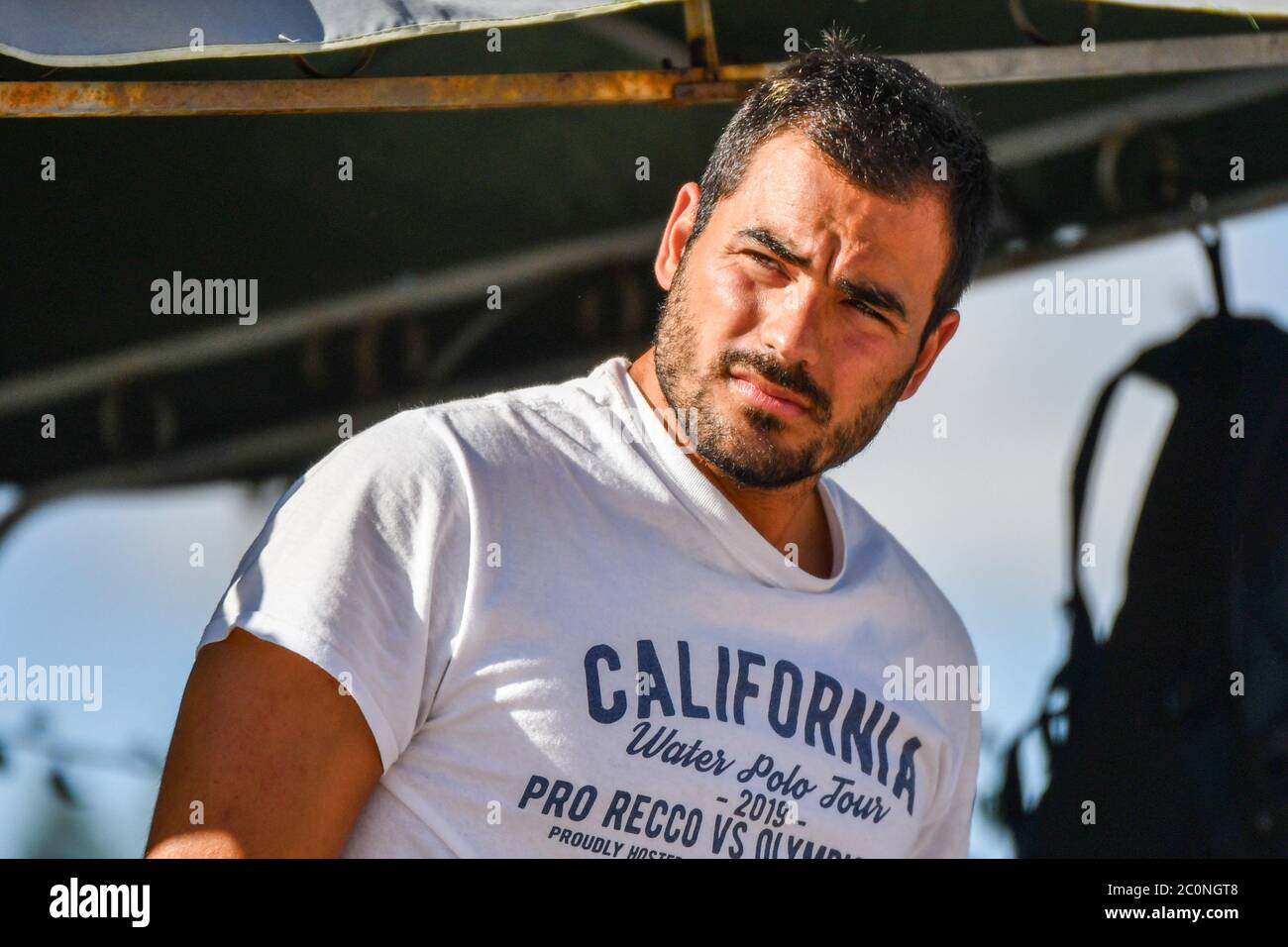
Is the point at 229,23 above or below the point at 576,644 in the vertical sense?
above

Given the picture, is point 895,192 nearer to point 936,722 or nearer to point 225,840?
point 936,722

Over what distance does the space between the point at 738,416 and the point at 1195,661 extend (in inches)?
53.0

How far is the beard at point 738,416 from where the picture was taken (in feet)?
6.32

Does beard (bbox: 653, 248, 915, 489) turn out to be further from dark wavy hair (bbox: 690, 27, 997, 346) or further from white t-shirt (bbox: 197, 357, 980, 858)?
dark wavy hair (bbox: 690, 27, 997, 346)

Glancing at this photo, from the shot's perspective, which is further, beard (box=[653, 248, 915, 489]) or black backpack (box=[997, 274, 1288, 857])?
black backpack (box=[997, 274, 1288, 857])

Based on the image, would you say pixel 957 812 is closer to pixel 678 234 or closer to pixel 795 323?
pixel 795 323

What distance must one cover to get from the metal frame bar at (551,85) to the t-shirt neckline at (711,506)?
0.49 m

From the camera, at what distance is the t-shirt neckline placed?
1.95m

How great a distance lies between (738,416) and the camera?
6.32ft

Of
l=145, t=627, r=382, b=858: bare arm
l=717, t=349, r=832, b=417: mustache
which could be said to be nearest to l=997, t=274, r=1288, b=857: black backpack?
l=717, t=349, r=832, b=417: mustache

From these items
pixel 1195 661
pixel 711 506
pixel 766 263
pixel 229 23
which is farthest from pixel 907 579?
pixel 229 23

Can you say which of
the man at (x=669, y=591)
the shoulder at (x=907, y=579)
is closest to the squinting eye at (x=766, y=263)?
the man at (x=669, y=591)

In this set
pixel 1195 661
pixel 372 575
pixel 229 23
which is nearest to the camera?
pixel 372 575

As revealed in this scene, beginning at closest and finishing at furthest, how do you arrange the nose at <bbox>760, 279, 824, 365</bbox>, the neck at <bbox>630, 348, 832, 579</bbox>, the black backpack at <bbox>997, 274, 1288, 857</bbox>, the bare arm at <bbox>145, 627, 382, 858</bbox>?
the bare arm at <bbox>145, 627, 382, 858</bbox>
the nose at <bbox>760, 279, 824, 365</bbox>
the neck at <bbox>630, 348, 832, 579</bbox>
the black backpack at <bbox>997, 274, 1288, 857</bbox>
